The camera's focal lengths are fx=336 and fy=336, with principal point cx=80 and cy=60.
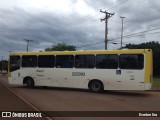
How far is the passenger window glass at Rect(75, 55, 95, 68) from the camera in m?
23.6

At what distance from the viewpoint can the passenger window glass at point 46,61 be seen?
25766 mm

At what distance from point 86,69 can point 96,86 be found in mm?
1415

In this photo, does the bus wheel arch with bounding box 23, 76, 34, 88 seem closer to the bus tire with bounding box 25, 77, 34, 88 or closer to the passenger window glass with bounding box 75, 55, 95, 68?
the bus tire with bounding box 25, 77, 34, 88

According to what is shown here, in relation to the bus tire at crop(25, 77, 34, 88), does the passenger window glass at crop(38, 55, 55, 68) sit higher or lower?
higher

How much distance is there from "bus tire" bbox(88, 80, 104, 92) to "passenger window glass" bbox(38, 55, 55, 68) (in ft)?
12.5

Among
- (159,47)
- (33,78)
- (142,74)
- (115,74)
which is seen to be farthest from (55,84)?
(159,47)

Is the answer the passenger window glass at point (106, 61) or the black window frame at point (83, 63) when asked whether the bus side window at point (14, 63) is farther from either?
the passenger window glass at point (106, 61)

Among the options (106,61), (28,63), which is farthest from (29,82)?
(106,61)

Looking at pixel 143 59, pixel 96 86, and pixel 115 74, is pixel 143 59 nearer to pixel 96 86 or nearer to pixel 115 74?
pixel 115 74

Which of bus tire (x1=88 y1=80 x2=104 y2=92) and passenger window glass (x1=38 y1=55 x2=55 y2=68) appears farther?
passenger window glass (x1=38 y1=55 x2=55 y2=68)

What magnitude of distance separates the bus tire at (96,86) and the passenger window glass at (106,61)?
1.11 m

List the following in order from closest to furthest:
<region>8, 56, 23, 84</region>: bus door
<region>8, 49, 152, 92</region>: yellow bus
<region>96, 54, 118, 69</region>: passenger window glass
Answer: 1. <region>8, 49, 152, 92</region>: yellow bus
2. <region>96, 54, 118, 69</region>: passenger window glass
3. <region>8, 56, 23, 84</region>: bus door

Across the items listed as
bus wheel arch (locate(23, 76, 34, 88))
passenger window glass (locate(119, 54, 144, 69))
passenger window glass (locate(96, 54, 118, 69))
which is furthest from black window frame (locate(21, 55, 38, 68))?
passenger window glass (locate(119, 54, 144, 69))

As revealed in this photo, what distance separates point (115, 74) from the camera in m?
22.3
